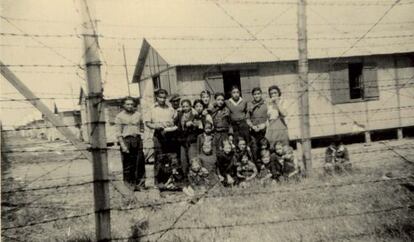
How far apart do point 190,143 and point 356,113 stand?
7402 mm

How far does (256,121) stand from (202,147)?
4.17ft

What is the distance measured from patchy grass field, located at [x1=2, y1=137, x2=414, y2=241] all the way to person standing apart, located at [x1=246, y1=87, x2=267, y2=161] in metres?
1.01

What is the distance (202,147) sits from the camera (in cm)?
666

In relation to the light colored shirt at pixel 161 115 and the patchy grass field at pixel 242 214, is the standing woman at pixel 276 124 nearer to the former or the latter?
the patchy grass field at pixel 242 214

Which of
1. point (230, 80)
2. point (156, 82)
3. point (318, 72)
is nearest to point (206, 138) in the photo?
point (230, 80)

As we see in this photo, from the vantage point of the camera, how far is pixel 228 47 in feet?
36.9

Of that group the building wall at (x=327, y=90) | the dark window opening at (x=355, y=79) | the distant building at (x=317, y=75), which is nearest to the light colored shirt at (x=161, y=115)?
the distant building at (x=317, y=75)

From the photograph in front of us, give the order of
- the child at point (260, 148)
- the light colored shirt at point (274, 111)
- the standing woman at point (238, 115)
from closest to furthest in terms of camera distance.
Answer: the child at point (260, 148) < the standing woman at point (238, 115) < the light colored shirt at point (274, 111)

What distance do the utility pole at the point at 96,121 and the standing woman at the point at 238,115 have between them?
4.10 metres

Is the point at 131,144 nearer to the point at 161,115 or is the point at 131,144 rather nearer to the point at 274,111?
the point at 161,115

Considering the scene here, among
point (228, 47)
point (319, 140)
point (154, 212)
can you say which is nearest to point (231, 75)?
point (228, 47)

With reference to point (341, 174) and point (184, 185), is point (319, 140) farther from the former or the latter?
point (184, 185)

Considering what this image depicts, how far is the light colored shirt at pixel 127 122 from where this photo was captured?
6506 mm

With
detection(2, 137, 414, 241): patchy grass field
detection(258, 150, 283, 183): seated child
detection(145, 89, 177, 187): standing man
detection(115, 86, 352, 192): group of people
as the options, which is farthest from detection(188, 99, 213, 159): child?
detection(258, 150, 283, 183): seated child
